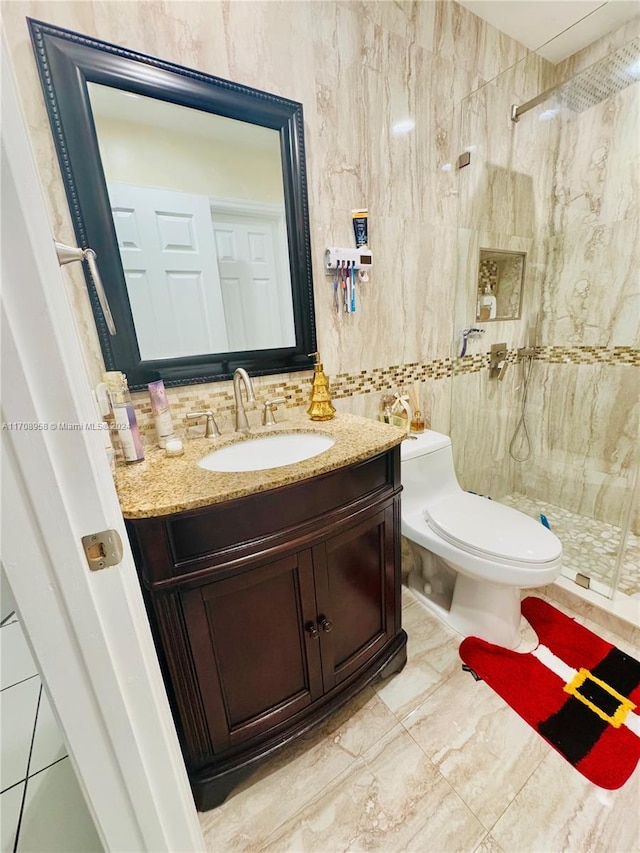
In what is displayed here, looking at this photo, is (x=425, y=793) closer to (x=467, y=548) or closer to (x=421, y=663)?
(x=421, y=663)

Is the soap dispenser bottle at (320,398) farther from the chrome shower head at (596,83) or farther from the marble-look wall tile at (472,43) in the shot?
the chrome shower head at (596,83)

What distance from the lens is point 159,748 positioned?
547 mm

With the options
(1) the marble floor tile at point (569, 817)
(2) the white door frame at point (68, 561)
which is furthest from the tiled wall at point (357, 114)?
(1) the marble floor tile at point (569, 817)

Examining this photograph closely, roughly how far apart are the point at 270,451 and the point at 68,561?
2.52ft

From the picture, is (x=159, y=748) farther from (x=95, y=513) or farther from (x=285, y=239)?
(x=285, y=239)

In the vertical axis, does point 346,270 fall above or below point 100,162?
below

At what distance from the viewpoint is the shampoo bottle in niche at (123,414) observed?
0.91 meters

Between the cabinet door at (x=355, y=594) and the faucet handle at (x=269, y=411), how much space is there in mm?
506

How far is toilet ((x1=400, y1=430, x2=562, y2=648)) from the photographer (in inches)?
45.8

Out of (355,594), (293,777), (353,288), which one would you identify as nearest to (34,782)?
(293,777)

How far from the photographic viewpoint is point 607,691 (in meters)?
1.16

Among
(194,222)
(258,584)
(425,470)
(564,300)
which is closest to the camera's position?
(258,584)

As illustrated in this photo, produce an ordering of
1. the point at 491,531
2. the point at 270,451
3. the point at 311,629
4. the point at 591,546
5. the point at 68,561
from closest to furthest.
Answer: the point at 68,561 → the point at 311,629 → the point at 270,451 → the point at 491,531 → the point at 591,546

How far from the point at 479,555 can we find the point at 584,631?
67 centimetres
